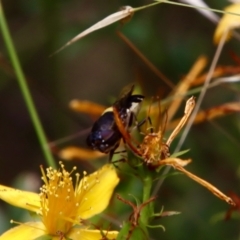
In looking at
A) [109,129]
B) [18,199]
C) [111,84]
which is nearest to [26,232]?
[18,199]

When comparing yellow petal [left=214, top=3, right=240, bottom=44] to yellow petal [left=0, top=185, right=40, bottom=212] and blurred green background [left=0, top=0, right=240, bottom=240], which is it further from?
yellow petal [left=0, top=185, right=40, bottom=212]

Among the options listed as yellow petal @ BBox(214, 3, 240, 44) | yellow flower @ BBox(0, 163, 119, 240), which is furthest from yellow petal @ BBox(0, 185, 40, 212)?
yellow petal @ BBox(214, 3, 240, 44)

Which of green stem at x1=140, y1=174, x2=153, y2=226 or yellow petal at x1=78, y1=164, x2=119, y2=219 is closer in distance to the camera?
green stem at x1=140, y1=174, x2=153, y2=226

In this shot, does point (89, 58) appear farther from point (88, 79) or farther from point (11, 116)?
point (11, 116)

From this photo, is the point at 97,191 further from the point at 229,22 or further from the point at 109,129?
the point at 229,22

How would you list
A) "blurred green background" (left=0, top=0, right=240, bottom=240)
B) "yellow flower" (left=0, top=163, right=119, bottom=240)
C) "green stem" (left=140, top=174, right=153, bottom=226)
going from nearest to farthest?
"green stem" (left=140, top=174, right=153, bottom=226) < "yellow flower" (left=0, top=163, right=119, bottom=240) < "blurred green background" (left=0, top=0, right=240, bottom=240)

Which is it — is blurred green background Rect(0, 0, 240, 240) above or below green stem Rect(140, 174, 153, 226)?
above

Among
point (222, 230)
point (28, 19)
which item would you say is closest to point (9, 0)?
point (28, 19)
